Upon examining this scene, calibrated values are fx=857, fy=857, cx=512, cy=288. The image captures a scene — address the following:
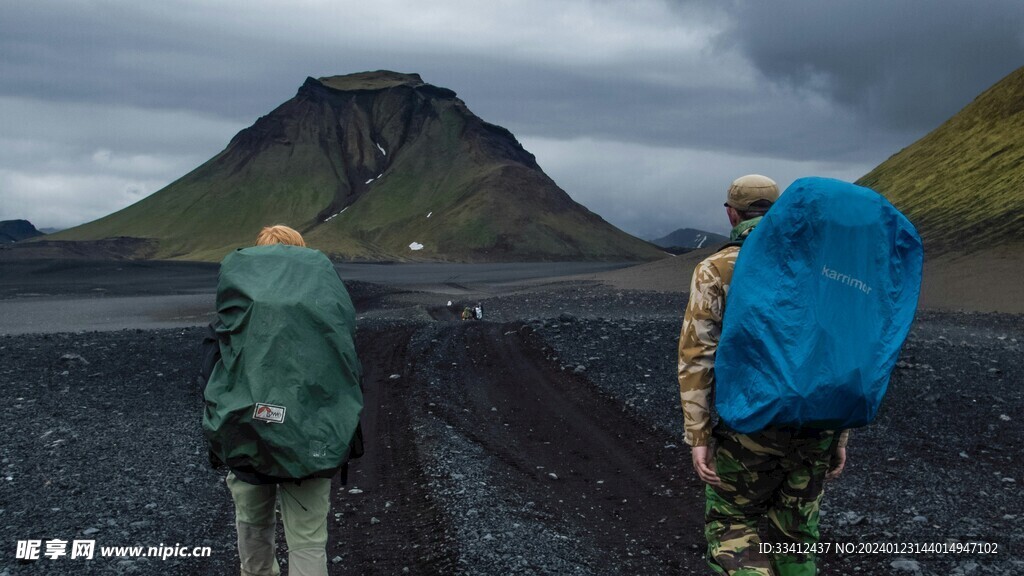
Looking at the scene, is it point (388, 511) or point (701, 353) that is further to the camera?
point (388, 511)

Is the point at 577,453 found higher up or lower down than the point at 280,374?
lower down

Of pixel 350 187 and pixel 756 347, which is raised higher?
pixel 350 187

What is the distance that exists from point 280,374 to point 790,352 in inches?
84.9

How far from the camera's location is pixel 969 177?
43438mm

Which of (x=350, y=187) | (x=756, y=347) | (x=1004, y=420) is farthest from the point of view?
(x=350, y=187)

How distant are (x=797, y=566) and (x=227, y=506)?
5251mm

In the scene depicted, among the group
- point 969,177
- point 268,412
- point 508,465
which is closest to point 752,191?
point 268,412

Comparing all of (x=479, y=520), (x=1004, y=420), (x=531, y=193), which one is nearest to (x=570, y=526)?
(x=479, y=520)

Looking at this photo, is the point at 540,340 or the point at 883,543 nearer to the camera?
the point at 883,543

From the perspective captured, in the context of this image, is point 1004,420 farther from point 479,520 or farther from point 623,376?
point 479,520

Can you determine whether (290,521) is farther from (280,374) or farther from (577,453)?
(577,453)

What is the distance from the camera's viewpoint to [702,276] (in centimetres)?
387

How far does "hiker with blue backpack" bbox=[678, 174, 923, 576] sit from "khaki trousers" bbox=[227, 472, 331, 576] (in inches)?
70.1

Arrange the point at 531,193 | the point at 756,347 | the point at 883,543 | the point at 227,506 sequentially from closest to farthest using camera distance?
the point at 756,347, the point at 883,543, the point at 227,506, the point at 531,193
